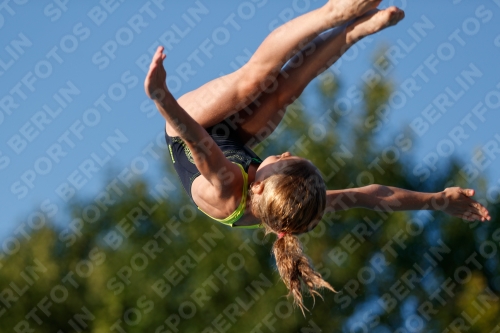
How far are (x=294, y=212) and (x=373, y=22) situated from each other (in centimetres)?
116

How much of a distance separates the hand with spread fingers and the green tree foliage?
11.0 m

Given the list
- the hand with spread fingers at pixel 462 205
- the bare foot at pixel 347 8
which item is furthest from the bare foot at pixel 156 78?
the hand with spread fingers at pixel 462 205

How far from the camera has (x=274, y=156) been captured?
491 centimetres

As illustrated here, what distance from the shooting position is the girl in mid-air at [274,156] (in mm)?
4395

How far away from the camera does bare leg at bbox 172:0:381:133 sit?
4.47 m

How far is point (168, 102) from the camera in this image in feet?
13.4

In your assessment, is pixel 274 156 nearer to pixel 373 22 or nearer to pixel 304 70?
pixel 304 70

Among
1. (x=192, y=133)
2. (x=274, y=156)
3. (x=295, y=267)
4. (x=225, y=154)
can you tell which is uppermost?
(x=192, y=133)

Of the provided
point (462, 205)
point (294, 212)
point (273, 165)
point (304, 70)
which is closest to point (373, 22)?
point (304, 70)

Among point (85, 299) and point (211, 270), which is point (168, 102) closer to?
point (211, 270)

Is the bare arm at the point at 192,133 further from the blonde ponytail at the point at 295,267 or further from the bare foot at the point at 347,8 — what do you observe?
the bare foot at the point at 347,8

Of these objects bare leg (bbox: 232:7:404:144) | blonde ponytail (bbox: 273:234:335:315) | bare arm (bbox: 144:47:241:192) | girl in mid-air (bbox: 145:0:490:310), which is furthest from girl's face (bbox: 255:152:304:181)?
bare leg (bbox: 232:7:404:144)

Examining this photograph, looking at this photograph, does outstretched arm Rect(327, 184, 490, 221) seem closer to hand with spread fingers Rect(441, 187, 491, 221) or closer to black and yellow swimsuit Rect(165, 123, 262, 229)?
hand with spread fingers Rect(441, 187, 491, 221)

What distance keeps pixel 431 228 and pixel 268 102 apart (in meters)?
13.0
